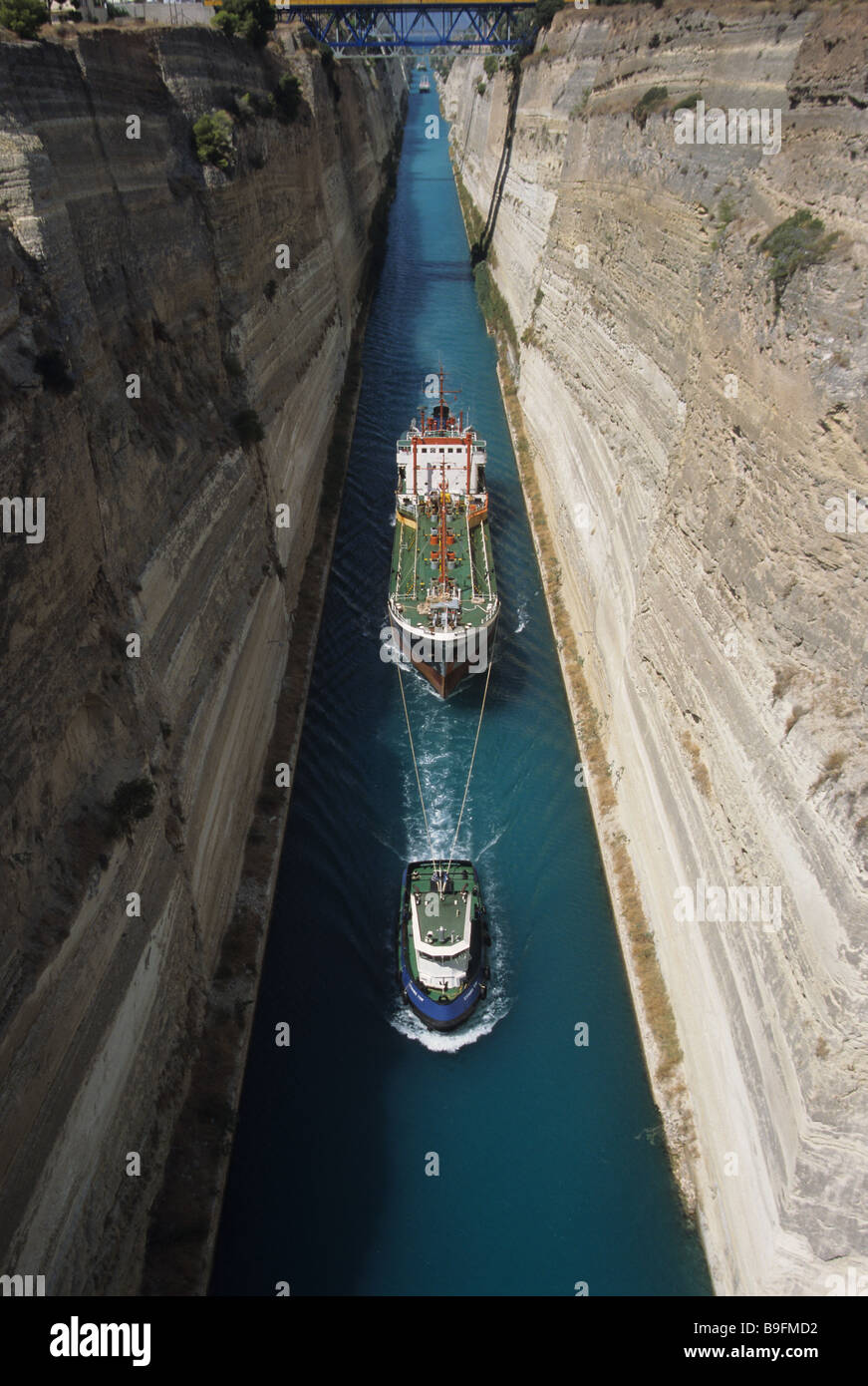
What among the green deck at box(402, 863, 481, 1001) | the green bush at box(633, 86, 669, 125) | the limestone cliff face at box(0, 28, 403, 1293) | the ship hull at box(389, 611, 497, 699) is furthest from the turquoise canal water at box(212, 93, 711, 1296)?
the green bush at box(633, 86, 669, 125)

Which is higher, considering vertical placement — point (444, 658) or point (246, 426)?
point (246, 426)

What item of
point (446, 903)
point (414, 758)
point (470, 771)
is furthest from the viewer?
point (414, 758)

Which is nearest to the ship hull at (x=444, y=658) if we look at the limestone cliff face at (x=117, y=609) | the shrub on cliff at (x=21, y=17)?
the limestone cliff face at (x=117, y=609)

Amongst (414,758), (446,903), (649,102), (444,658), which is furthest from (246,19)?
(446,903)

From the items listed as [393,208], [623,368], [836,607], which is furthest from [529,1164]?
[393,208]

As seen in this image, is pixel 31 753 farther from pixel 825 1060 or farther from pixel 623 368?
pixel 623 368

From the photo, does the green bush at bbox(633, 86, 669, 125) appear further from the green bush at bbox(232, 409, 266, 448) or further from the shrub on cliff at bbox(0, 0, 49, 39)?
the shrub on cliff at bbox(0, 0, 49, 39)

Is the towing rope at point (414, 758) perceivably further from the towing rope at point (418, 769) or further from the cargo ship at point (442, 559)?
the cargo ship at point (442, 559)

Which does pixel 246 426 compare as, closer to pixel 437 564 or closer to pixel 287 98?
pixel 437 564
